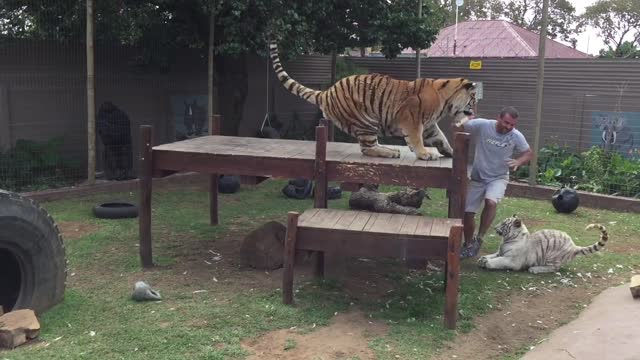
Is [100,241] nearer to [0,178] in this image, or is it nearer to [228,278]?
[228,278]

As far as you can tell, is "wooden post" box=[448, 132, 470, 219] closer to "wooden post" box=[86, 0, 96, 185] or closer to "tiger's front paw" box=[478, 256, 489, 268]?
"tiger's front paw" box=[478, 256, 489, 268]

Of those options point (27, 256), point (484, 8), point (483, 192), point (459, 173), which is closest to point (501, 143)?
point (483, 192)

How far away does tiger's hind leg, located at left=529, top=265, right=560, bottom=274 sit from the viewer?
6602mm

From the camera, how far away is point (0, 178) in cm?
962

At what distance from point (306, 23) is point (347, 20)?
1.22 metres

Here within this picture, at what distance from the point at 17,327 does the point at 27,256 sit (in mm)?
610

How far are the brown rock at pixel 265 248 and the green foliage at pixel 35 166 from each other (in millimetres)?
4858

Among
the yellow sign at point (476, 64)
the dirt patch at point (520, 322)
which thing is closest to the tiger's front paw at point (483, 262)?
the dirt patch at point (520, 322)

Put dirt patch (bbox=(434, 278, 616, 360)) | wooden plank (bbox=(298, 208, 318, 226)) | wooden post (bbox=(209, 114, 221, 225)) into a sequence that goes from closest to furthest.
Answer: dirt patch (bbox=(434, 278, 616, 360)), wooden plank (bbox=(298, 208, 318, 226)), wooden post (bbox=(209, 114, 221, 225))

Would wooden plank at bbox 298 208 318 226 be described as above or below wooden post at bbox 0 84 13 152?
below

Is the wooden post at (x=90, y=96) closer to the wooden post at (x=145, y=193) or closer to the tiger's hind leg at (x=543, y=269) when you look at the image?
the wooden post at (x=145, y=193)

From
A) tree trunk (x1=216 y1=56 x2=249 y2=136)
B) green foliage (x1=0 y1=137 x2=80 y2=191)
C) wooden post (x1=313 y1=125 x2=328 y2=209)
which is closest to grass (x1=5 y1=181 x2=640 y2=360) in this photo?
wooden post (x1=313 y1=125 x2=328 y2=209)

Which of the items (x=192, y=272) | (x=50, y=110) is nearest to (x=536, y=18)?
(x=50, y=110)

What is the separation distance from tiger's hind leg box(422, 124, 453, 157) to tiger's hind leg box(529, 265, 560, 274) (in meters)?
1.44
